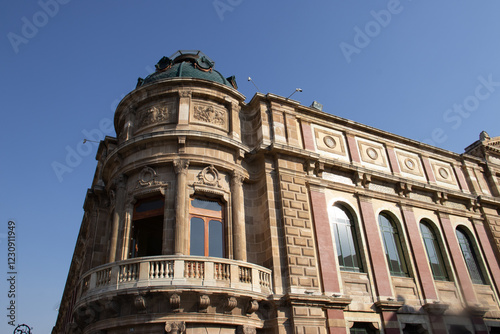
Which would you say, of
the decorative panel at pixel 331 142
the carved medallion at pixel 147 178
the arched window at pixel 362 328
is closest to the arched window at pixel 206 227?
the carved medallion at pixel 147 178

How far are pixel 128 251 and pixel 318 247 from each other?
319 inches

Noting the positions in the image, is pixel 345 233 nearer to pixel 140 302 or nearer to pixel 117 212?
pixel 140 302

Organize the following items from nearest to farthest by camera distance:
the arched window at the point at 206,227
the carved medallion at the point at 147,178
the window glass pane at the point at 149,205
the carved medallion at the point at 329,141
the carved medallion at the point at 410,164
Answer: the arched window at the point at 206,227, the carved medallion at the point at 147,178, the window glass pane at the point at 149,205, the carved medallion at the point at 329,141, the carved medallion at the point at 410,164

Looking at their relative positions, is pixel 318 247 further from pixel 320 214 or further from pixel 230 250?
pixel 230 250

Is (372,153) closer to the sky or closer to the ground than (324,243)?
closer to the sky

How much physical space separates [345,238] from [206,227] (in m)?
6.92

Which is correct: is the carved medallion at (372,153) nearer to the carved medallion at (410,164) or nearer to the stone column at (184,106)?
the carved medallion at (410,164)

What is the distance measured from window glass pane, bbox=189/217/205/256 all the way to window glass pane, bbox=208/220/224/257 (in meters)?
0.32

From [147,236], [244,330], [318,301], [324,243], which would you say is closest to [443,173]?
[324,243]

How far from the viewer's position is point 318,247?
1755 cm

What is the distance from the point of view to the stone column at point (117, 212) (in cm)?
1659

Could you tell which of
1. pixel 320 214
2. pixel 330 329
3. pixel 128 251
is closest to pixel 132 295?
pixel 128 251

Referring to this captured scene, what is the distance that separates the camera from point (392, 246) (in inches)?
803

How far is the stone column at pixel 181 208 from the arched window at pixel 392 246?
1041cm
